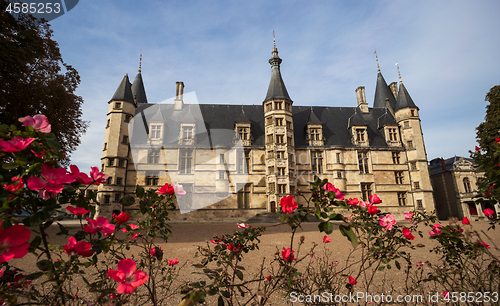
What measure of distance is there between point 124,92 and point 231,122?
10903mm

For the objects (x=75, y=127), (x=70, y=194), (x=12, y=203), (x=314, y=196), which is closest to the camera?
(x=12, y=203)

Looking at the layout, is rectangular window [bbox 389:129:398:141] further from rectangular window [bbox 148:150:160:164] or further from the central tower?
rectangular window [bbox 148:150:160:164]

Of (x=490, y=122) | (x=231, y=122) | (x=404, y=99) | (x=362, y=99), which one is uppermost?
(x=362, y=99)

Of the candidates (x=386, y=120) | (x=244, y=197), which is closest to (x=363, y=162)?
(x=386, y=120)

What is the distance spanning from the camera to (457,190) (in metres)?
24.6

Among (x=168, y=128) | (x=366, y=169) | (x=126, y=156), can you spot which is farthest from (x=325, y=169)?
(x=126, y=156)

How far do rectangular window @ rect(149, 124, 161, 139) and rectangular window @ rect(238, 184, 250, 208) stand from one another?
944 cm

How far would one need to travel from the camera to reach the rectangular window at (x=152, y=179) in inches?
825

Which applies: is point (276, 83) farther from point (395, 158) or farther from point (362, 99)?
point (395, 158)

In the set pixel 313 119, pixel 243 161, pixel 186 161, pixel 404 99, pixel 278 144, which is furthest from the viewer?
pixel 404 99

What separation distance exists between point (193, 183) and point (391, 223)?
19591mm

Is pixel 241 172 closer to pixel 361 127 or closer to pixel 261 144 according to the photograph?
pixel 261 144

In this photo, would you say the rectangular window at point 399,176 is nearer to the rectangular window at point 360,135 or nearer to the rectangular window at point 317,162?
the rectangular window at point 360,135

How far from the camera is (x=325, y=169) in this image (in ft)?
71.7
